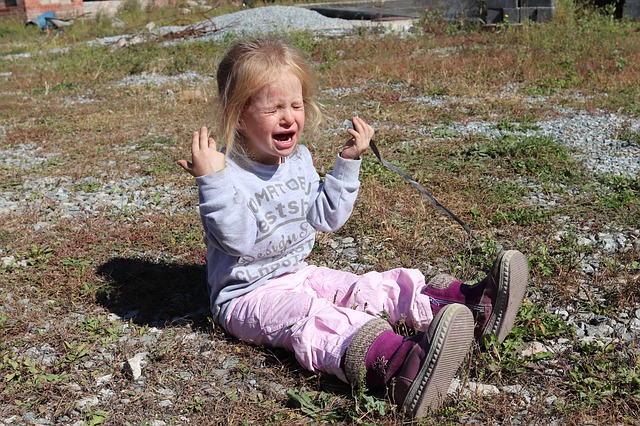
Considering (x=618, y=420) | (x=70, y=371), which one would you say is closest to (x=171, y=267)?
(x=70, y=371)

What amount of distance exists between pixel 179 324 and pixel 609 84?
6.89 meters

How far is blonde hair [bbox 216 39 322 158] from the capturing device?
2.91 m

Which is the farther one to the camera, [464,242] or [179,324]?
[464,242]

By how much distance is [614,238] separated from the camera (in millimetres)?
3924

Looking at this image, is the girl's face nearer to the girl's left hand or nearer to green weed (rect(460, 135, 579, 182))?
the girl's left hand

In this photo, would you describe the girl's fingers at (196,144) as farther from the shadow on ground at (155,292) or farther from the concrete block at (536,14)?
the concrete block at (536,14)

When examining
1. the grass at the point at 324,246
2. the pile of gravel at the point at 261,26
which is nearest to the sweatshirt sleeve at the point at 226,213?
the grass at the point at 324,246

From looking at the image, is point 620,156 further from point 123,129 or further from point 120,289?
point 123,129

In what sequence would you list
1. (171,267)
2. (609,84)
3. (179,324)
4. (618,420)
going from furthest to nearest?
(609,84) → (171,267) → (179,324) → (618,420)

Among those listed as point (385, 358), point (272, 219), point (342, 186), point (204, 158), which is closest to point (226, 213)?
point (204, 158)

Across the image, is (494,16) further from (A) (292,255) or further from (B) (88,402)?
(B) (88,402)

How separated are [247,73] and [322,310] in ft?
3.33

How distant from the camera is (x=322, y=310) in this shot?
2.72 m

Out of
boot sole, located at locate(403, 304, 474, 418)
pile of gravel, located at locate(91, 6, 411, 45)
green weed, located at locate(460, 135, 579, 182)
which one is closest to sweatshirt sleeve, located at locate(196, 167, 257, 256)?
boot sole, located at locate(403, 304, 474, 418)
